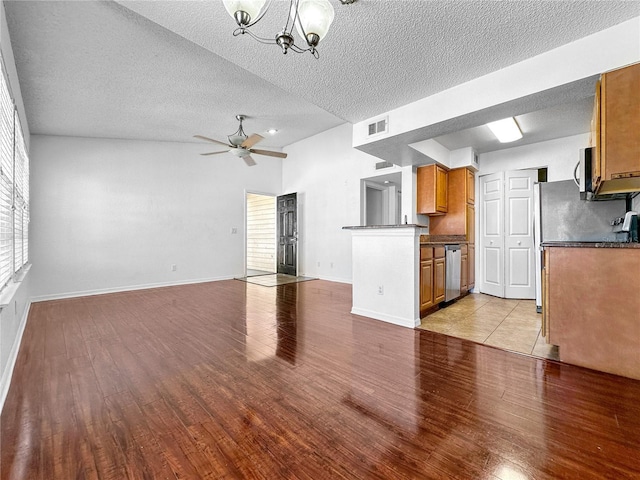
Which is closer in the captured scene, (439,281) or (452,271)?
(439,281)

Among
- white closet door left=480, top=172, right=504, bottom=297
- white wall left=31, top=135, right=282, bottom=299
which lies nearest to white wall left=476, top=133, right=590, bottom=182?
white closet door left=480, top=172, right=504, bottom=297

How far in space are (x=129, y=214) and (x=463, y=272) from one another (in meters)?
5.98

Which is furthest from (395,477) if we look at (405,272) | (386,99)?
(386,99)

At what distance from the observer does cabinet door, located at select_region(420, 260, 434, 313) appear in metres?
3.53

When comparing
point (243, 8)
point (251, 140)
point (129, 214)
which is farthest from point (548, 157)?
point (129, 214)

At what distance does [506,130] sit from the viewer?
3934mm

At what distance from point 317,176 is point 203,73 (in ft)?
12.5

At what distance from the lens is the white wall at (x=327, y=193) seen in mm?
6195

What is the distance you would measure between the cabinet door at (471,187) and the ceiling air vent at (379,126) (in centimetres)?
240

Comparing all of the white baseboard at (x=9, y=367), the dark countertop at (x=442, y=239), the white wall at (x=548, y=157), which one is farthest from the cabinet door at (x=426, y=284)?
the white baseboard at (x=9, y=367)

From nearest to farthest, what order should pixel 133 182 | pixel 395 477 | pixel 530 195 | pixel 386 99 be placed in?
pixel 395 477 → pixel 386 99 → pixel 530 195 → pixel 133 182

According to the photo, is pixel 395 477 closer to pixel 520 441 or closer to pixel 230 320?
pixel 520 441

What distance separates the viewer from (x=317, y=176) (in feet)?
22.9

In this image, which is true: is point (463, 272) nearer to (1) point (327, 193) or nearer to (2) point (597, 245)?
(2) point (597, 245)
